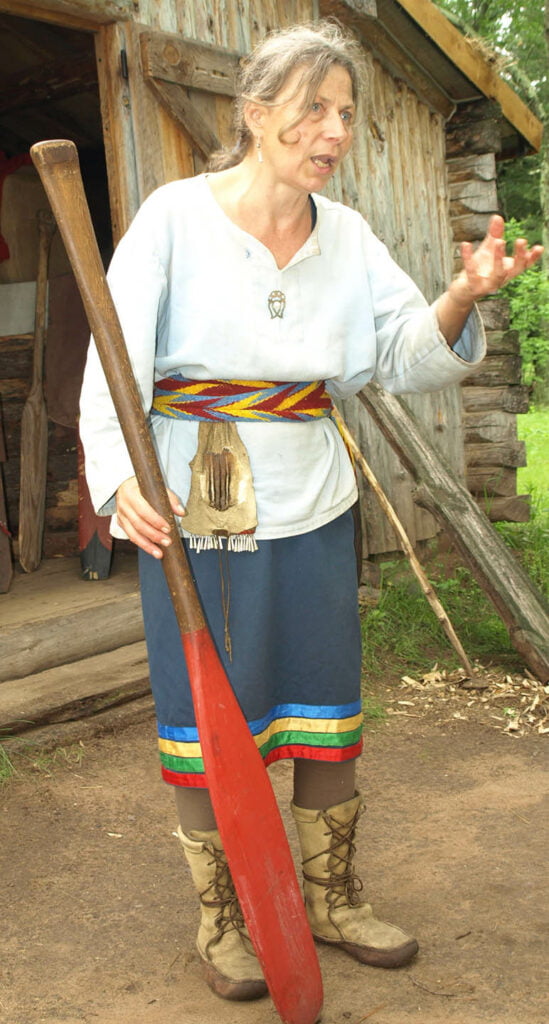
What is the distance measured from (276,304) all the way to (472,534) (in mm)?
2678

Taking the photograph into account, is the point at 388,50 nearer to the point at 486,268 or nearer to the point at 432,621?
the point at 432,621

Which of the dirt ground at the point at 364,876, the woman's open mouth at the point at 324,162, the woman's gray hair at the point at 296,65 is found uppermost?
the woman's gray hair at the point at 296,65

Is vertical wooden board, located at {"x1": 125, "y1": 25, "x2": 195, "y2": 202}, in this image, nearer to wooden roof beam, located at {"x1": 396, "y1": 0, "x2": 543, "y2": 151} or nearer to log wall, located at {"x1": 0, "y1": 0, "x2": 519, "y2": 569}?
log wall, located at {"x1": 0, "y1": 0, "x2": 519, "y2": 569}

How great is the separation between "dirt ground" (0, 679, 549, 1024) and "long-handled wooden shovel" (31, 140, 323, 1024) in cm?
24

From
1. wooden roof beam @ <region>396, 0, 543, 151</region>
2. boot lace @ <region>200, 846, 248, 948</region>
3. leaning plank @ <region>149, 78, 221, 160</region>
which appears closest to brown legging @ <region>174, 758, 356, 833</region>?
boot lace @ <region>200, 846, 248, 948</region>

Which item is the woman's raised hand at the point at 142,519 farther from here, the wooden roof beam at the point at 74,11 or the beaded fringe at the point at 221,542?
the wooden roof beam at the point at 74,11

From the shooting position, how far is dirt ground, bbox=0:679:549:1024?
2.26m

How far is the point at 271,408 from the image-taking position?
2189 mm

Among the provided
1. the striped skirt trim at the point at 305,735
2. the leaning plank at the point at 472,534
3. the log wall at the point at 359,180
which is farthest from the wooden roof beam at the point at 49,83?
the striped skirt trim at the point at 305,735

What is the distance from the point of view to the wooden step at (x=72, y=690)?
392 cm

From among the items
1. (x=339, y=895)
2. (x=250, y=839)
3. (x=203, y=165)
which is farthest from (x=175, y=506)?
(x=203, y=165)

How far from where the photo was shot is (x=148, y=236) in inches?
81.4

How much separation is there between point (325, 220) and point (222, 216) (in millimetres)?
262

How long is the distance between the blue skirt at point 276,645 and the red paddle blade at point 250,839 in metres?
0.13
